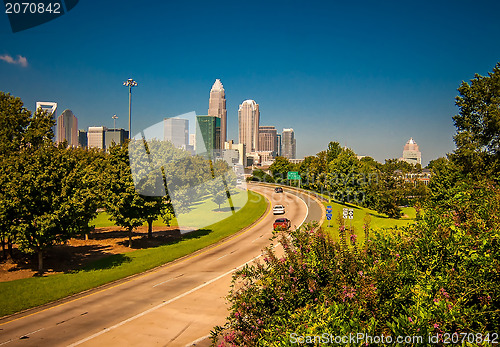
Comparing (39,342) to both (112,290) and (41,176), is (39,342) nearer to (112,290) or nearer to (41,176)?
(112,290)

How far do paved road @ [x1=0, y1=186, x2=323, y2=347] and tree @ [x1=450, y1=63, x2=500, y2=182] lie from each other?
88.8 ft

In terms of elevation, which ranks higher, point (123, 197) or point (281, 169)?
point (281, 169)

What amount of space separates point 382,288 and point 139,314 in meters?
12.8

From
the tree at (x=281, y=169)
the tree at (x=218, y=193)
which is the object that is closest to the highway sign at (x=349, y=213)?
the tree at (x=218, y=193)

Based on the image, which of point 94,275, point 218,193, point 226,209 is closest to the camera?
point 94,275

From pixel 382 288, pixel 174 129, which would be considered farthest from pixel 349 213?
pixel 174 129

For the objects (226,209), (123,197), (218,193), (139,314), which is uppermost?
(123,197)

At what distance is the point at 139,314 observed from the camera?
15758 millimetres

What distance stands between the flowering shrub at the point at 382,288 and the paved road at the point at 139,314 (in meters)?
6.53

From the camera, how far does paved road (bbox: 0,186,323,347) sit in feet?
43.7

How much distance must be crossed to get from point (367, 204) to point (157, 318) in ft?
177

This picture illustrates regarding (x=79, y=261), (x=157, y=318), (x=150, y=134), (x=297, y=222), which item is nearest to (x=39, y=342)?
(x=157, y=318)

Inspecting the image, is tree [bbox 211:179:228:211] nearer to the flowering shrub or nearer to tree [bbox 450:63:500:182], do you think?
tree [bbox 450:63:500:182]

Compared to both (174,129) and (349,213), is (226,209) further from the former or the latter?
(174,129)
